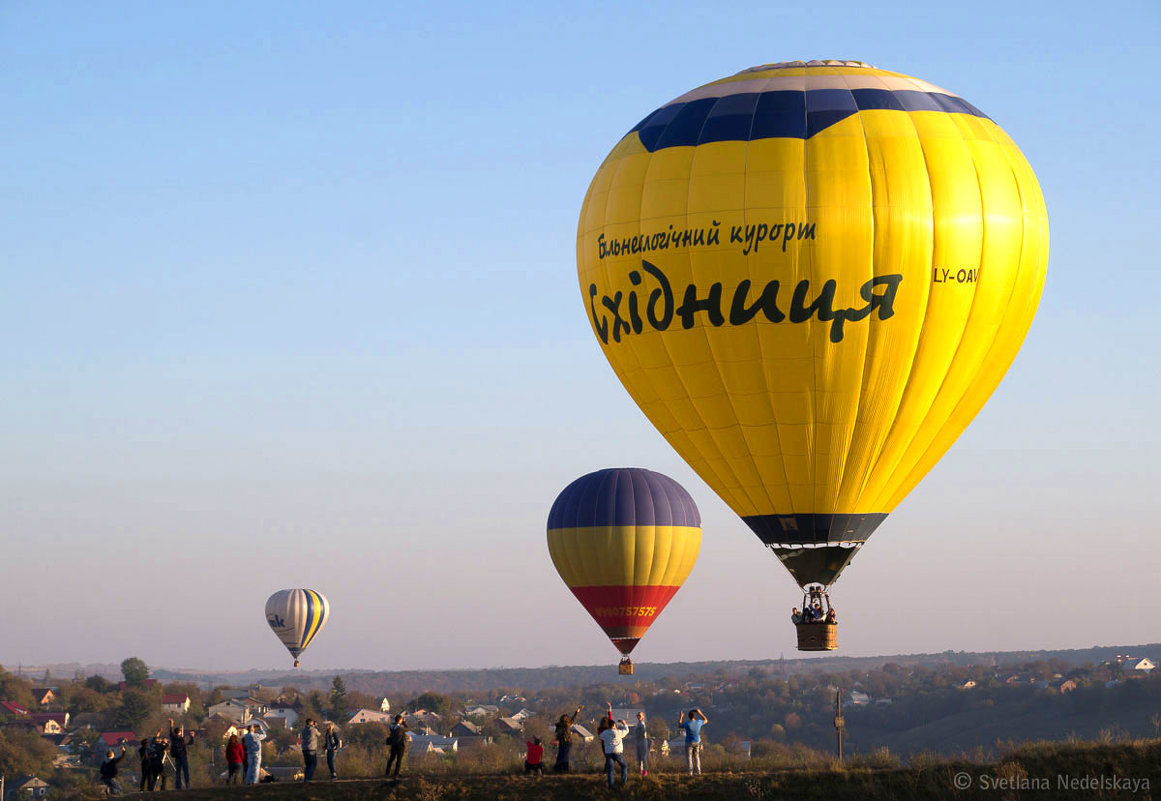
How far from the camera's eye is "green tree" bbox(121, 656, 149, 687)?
158750mm

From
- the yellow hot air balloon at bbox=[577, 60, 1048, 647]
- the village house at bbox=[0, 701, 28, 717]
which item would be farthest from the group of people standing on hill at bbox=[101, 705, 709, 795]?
the village house at bbox=[0, 701, 28, 717]

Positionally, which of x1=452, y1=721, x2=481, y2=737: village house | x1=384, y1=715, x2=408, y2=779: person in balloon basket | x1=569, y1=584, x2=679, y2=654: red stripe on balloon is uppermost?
x1=569, y1=584, x2=679, y2=654: red stripe on balloon

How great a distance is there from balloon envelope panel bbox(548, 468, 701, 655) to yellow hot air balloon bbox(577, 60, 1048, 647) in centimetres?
1836

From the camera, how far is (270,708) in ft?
504

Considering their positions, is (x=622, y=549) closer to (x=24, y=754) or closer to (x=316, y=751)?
(x=316, y=751)

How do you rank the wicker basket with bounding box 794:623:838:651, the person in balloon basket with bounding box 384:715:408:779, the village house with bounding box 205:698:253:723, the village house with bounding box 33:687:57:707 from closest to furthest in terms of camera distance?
the person in balloon basket with bounding box 384:715:408:779
the wicker basket with bounding box 794:623:838:651
the village house with bounding box 205:698:253:723
the village house with bounding box 33:687:57:707

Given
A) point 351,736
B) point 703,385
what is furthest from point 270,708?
point 703,385

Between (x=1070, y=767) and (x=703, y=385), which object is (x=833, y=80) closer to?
(x=703, y=385)

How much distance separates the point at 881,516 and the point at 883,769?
224 inches

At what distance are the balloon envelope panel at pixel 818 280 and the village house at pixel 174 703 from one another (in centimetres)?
11197

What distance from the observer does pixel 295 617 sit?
265ft

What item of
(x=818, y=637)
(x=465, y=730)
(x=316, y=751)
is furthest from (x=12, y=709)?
(x=818, y=637)

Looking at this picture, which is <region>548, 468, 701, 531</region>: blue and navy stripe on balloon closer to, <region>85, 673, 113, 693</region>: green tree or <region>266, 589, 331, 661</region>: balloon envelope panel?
<region>266, 589, 331, 661</region>: balloon envelope panel

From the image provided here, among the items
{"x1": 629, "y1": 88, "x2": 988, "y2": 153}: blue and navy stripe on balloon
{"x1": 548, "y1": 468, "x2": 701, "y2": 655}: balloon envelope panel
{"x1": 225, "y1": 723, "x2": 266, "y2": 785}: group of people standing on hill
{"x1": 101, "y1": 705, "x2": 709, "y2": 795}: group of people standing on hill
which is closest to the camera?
{"x1": 101, "y1": 705, "x2": 709, "y2": 795}: group of people standing on hill
